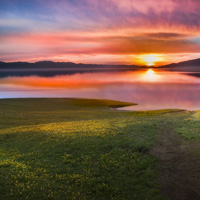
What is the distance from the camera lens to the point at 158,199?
13688 millimetres

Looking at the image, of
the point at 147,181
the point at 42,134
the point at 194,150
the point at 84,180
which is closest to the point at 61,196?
the point at 84,180

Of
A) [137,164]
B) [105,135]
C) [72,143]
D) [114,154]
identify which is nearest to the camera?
[137,164]

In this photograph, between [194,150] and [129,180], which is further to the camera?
[194,150]

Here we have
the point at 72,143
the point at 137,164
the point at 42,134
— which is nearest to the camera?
the point at 137,164

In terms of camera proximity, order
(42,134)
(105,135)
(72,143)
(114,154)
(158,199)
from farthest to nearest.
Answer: (42,134)
(105,135)
(72,143)
(114,154)
(158,199)

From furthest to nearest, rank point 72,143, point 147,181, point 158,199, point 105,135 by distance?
point 105,135
point 72,143
point 147,181
point 158,199

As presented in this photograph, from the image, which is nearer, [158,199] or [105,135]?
[158,199]

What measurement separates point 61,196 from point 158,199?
21.1 ft

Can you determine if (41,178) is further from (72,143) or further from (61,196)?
(72,143)

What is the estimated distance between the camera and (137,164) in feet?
60.3

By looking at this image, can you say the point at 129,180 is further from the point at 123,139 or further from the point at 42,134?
the point at 42,134

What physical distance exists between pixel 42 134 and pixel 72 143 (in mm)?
6861

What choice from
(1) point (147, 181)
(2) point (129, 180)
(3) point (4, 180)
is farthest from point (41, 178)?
(1) point (147, 181)

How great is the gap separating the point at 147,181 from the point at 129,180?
4.41ft
